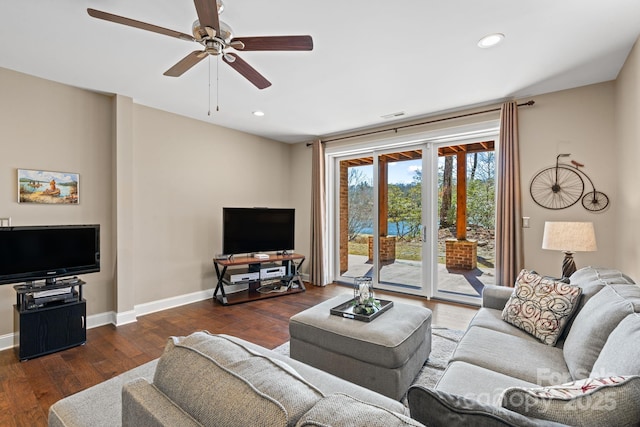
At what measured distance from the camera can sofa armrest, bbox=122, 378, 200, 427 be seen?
0.76 meters

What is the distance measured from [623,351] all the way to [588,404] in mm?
566

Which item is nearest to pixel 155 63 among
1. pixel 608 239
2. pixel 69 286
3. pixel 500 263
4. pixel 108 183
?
pixel 108 183

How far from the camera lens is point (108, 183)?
3600mm

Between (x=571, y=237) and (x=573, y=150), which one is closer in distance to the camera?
(x=571, y=237)

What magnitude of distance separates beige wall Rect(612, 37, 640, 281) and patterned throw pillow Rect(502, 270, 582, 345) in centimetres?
100

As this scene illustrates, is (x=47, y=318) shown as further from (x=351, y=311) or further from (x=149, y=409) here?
(x=149, y=409)

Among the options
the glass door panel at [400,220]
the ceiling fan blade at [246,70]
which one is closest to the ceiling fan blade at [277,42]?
the ceiling fan blade at [246,70]

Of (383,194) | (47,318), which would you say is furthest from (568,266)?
(47,318)

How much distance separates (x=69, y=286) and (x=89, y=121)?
1.84m

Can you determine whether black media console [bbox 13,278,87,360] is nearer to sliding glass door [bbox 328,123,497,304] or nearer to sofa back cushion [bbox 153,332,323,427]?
sofa back cushion [bbox 153,332,323,427]

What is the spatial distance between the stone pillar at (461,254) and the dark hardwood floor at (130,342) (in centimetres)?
58

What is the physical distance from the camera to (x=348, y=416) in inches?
25.2

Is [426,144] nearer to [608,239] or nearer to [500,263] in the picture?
[500,263]

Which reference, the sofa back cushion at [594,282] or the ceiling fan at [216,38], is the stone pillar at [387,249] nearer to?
the sofa back cushion at [594,282]
